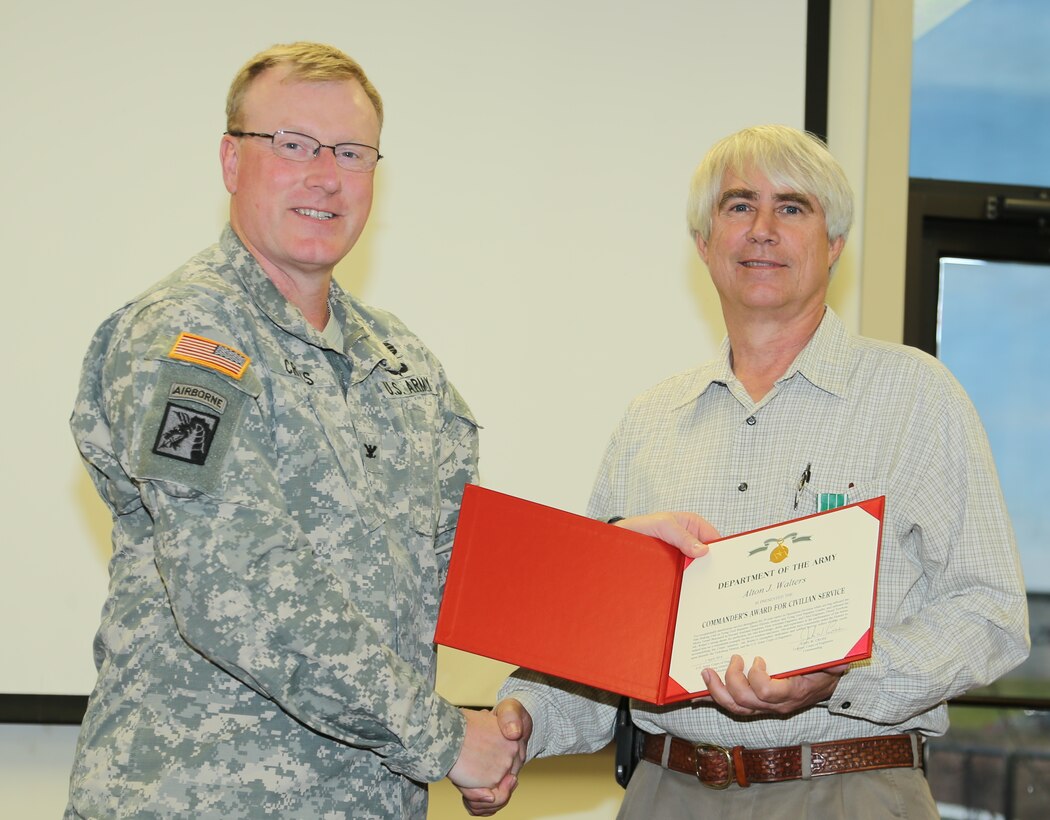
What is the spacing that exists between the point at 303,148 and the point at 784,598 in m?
1.10

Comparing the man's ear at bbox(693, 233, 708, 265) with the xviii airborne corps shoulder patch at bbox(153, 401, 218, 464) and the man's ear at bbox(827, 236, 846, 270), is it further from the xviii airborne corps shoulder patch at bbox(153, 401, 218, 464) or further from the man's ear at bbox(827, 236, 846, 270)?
the xviii airborne corps shoulder patch at bbox(153, 401, 218, 464)

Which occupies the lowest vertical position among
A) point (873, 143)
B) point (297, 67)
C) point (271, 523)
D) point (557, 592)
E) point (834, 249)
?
point (557, 592)

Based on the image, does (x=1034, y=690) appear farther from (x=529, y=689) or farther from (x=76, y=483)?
(x=76, y=483)

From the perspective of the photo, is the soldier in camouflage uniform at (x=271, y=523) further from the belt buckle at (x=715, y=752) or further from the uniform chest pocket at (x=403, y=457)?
the belt buckle at (x=715, y=752)

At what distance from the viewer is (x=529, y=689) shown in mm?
2248

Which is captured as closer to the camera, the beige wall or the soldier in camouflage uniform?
the soldier in camouflage uniform

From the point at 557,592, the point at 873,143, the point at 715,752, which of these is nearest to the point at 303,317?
the point at 557,592

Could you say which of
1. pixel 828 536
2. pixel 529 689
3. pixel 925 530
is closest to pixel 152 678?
pixel 529 689

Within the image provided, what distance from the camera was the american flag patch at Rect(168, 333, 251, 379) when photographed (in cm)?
173

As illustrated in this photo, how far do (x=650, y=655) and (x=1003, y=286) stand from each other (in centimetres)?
247

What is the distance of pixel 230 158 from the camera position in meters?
2.03

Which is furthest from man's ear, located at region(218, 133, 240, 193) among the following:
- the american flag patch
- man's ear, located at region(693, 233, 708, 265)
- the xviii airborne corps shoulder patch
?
man's ear, located at region(693, 233, 708, 265)

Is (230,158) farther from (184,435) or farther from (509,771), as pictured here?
(509,771)

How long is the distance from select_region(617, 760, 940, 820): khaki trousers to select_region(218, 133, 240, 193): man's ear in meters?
1.35
